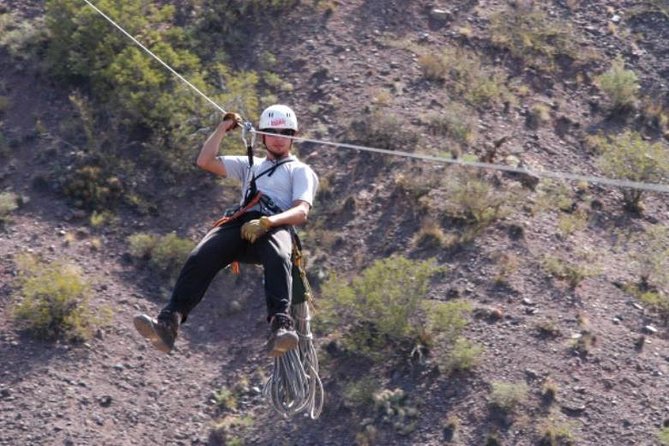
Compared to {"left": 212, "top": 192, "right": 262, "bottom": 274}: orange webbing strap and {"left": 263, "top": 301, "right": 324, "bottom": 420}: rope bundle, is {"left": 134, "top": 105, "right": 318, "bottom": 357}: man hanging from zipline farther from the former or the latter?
{"left": 263, "top": 301, "right": 324, "bottom": 420}: rope bundle

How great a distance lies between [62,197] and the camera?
16.9 m

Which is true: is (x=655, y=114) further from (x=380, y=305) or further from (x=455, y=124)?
(x=380, y=305)

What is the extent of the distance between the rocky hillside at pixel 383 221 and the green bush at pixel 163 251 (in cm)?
4

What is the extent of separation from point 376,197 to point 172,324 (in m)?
6.92

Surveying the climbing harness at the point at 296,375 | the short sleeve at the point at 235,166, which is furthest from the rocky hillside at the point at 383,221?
the short sleeve at the point at 235,166

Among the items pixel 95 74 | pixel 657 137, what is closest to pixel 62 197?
pixel 95 74

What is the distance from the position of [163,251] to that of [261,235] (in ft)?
20.5

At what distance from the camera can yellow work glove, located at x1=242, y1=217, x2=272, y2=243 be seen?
10039 mm

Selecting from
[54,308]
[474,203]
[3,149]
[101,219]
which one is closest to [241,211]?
[54,308]

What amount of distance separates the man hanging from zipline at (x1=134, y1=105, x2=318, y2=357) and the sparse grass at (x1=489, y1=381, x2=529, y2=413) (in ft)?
14.3

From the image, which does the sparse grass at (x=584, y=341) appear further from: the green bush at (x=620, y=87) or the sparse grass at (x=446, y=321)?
the green bush at (x=620, y=87)

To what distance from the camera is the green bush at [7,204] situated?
16330mm

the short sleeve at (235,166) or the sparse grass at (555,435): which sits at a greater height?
the short sleeve at (235,166)

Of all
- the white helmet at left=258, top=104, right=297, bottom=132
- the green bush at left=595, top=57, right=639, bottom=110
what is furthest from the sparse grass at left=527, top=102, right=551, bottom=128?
the white helmet at left=258, top=104, right=297, bottom=132
